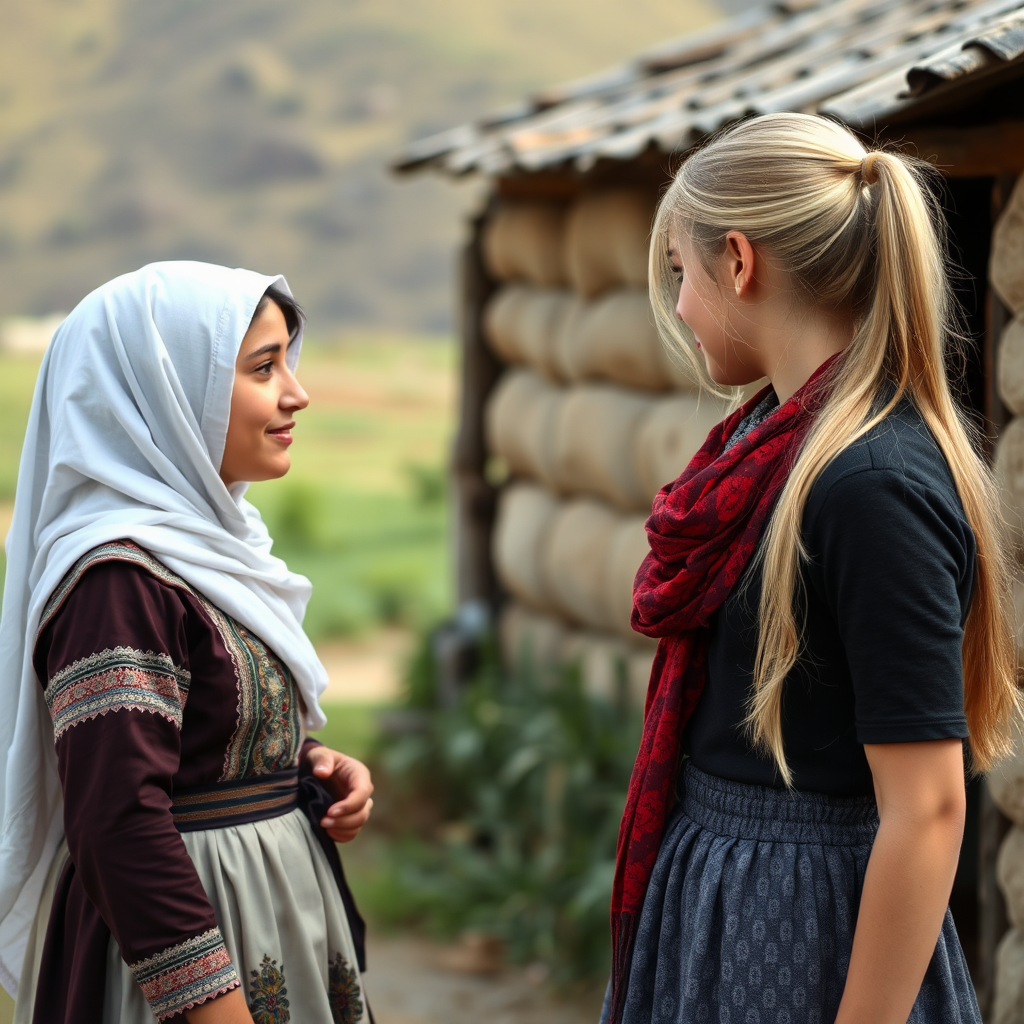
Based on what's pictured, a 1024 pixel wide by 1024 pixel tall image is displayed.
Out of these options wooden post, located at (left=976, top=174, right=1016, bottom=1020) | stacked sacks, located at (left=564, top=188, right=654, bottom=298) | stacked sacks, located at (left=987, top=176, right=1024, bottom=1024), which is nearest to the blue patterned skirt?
stacked sacks, located at (left=987, top=176, right=1024, bottom=1024)

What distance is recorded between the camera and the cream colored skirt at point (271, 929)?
1.85 m

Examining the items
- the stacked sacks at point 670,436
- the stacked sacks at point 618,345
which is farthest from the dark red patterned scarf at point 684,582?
the stacked sacks at point 618,345

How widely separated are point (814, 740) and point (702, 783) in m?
0.20

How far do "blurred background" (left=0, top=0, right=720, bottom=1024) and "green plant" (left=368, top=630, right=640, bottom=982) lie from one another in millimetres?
13

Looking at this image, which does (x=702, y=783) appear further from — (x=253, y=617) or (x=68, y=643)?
(x=68, y=643)

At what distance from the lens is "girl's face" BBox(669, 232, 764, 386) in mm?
1692

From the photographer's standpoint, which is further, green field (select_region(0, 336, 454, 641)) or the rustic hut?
green field (select_region(0, 336, 454, 641))

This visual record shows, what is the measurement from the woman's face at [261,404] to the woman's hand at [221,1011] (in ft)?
2.51

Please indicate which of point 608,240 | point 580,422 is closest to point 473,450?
point 580,422

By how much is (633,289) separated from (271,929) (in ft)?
11.5

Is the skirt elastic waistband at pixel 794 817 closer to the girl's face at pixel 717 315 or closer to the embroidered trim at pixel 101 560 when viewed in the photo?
the girl's face at pixel 717 315

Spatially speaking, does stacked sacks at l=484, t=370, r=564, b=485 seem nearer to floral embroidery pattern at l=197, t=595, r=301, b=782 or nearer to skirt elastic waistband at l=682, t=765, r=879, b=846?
floral embroidery pattern at l=197, t=595, r=301, b=782

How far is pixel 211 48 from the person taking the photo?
112 feet

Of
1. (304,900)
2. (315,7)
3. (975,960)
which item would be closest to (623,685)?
(975,960)
